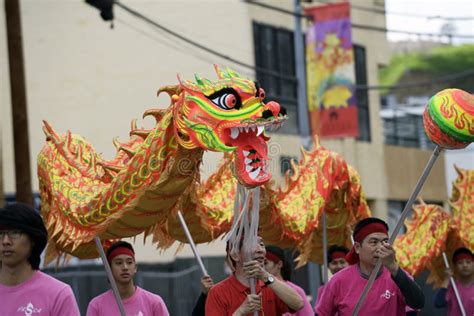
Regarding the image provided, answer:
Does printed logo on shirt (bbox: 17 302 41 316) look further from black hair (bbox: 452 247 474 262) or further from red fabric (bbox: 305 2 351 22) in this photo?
red fabric (bbox: 305 2 351 22)

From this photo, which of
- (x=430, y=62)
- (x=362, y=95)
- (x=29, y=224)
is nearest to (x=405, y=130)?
(x=362, y=95)

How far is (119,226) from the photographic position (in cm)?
759

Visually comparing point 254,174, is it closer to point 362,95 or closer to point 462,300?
point 462,300

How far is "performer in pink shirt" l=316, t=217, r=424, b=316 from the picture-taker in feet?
26.3

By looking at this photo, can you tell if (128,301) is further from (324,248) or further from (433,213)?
(433,213)

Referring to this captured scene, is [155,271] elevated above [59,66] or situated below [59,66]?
below

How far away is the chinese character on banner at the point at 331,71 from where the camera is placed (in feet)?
58.6

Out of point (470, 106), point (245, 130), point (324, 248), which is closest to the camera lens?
point (245, 130)

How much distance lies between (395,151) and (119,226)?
68.1 ft

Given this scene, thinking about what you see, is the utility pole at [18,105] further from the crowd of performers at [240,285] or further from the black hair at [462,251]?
the black hair at [462,251]

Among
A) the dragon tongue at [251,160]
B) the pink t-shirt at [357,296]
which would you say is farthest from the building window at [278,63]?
the dragon tongue at [251,160]

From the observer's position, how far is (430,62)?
200ft

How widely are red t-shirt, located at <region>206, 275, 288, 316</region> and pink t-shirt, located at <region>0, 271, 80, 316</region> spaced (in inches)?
48.3

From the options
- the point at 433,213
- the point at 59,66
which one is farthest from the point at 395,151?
the point at 433,213
